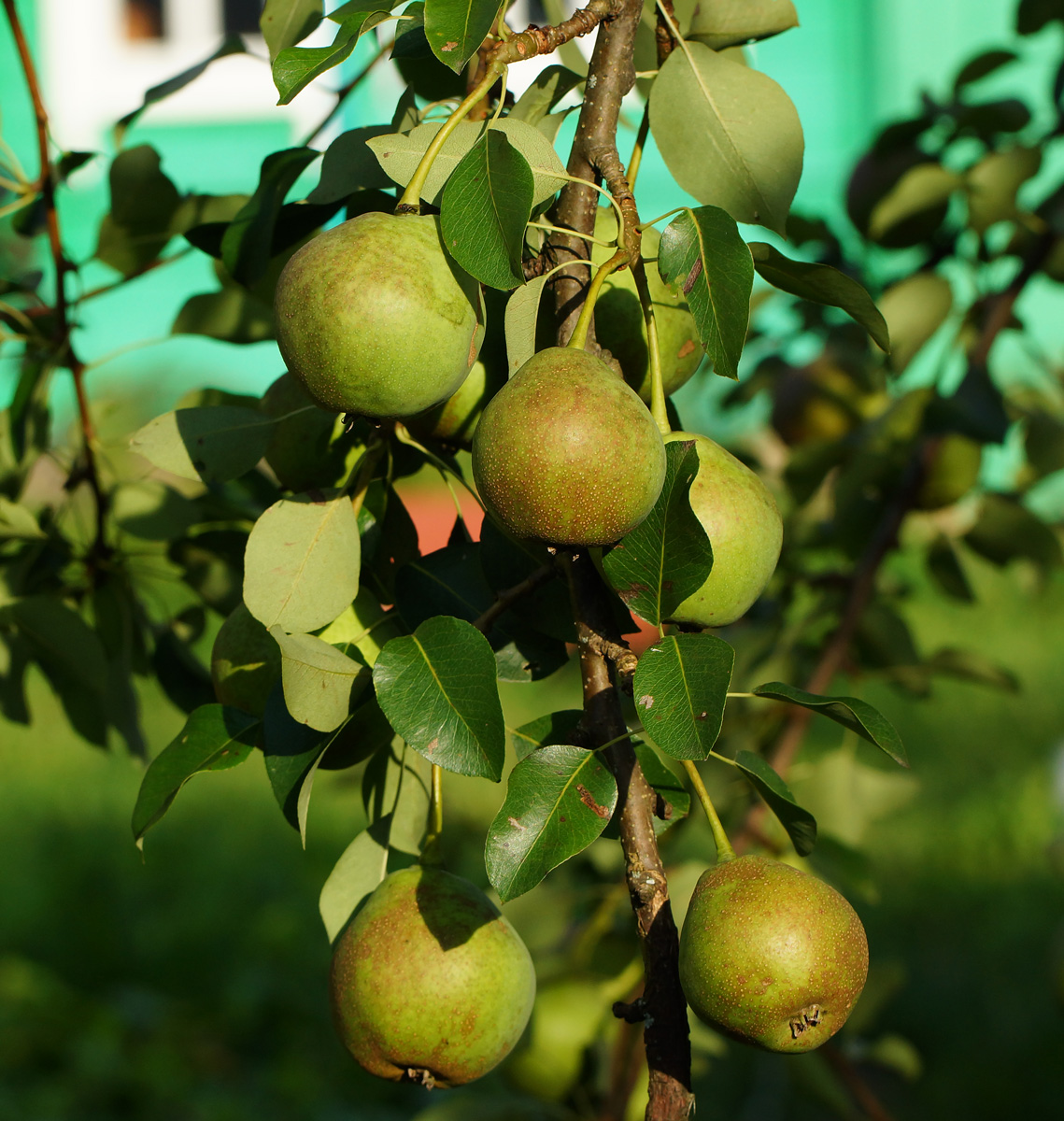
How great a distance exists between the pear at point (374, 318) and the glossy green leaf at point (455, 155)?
0.05 metres

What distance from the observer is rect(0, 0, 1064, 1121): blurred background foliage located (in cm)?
141

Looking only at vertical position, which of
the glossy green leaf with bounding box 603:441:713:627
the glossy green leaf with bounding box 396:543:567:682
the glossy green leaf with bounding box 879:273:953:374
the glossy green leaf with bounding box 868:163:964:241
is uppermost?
the glossy green leaf with bounding box 603:441:713:627

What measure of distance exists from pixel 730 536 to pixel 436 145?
0.26 m

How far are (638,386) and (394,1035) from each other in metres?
0.41

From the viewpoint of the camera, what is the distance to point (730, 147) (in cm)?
71

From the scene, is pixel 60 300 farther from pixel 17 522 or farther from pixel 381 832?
pixel 381 832

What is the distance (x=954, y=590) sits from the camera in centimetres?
169

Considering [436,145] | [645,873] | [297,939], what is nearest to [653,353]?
[436,145]

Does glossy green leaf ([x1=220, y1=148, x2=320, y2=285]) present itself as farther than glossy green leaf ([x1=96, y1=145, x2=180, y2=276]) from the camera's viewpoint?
No

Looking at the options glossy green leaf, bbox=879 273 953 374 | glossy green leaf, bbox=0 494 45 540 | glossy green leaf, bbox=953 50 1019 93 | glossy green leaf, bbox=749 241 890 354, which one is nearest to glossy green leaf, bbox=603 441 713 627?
glossy green leaf, bbox=749 241 890 354

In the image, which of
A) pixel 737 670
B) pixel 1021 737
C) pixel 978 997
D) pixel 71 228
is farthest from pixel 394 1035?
pixel 71 228

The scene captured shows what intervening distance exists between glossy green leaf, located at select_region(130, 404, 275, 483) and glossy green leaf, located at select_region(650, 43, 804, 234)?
319 millimetres

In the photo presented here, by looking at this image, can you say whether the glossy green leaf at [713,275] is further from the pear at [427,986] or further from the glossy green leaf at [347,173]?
the pear at [427,986]

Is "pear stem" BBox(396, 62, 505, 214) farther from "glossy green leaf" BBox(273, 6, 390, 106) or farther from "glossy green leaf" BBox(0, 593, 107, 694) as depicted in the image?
"glossy green leaf" BBox(0, 593, 107, 694)
